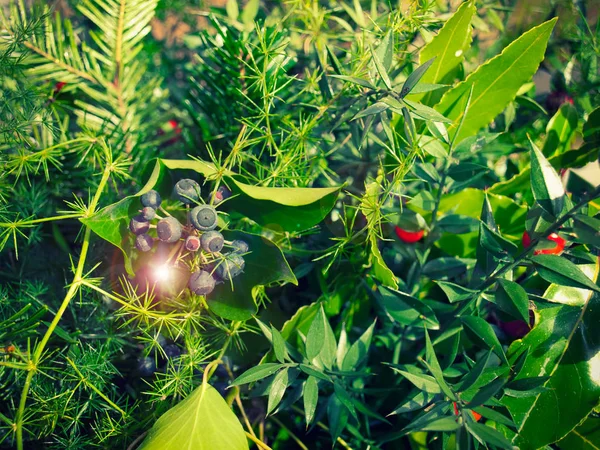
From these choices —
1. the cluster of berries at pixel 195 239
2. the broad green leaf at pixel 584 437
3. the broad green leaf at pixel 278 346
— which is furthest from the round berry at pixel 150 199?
the broad green leaf at pixel 584 437

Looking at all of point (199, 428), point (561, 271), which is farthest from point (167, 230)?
point (561, 271)

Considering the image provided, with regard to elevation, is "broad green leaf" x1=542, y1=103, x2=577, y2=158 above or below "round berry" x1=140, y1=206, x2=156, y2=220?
above

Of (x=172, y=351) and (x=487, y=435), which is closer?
(x=487, y=435)

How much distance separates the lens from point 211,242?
11.8 inches

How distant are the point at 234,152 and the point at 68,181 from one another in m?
0.20

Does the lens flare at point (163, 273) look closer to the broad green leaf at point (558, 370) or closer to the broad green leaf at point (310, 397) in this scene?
the broad green leaf at point (310, 397)

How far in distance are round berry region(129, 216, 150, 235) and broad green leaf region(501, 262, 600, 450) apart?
10.2 inches

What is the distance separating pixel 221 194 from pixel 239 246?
39mm

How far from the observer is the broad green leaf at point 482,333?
0.32 meters

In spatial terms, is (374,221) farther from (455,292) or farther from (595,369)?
(595,369)

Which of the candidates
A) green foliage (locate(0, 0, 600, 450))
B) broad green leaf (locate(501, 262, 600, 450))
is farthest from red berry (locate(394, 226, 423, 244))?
broad green leaf (locate(501, 262, 600, 450))

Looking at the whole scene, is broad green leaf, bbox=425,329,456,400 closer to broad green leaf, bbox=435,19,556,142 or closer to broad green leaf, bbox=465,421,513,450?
broad green leaf, bbox=465,421,513,450

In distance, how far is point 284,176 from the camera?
366mm

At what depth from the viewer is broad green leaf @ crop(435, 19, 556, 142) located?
39cm
